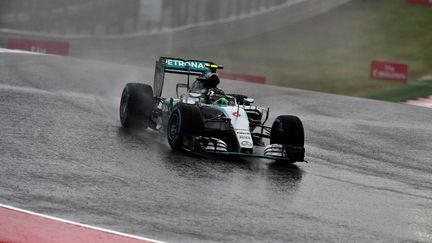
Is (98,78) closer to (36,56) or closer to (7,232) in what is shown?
(36,56)

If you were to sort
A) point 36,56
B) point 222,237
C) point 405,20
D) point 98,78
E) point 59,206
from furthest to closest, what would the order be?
point 405,20 → point 36,56 → point 98,78 → point 59,206 → point 222,237

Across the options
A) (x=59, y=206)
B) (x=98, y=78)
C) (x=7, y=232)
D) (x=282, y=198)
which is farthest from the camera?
(x=98, y=78)

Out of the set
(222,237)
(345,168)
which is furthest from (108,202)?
(345,168)

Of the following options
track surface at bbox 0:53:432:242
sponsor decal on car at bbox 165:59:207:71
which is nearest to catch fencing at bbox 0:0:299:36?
track surface at bbox 0:53:432:242

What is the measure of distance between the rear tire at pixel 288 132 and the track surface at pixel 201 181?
13.7 inches

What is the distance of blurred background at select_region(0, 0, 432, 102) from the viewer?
2852cm

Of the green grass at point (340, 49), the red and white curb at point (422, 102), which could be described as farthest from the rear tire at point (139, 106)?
the green grass at point (340, 49)

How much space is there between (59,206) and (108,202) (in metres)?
0.55

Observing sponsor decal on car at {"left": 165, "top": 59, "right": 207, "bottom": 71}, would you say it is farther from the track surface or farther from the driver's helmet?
the track surface

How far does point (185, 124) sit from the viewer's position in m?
12.0

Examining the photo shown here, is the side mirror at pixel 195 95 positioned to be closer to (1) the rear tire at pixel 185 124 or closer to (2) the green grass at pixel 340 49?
(1) the rear tire at pixel 185 124

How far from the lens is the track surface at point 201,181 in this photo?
8180mm

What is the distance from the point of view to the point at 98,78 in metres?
22.4

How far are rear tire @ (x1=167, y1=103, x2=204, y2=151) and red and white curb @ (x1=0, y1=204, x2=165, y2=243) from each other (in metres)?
4.46
